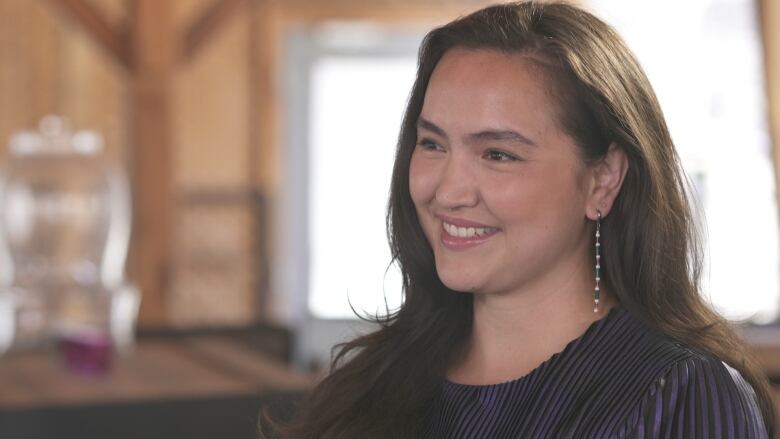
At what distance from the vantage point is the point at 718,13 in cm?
622

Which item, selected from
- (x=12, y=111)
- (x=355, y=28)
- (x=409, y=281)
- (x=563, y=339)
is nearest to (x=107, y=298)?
(x=409, y=281)

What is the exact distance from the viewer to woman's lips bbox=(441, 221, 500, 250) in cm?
125

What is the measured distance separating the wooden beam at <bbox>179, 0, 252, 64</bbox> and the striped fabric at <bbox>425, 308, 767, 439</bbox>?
361cm

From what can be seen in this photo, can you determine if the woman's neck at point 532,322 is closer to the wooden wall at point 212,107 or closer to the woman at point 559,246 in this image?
the woman at point 559,246

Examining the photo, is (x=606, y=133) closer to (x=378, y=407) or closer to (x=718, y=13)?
(x=378, y=407)

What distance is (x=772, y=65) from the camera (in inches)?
213

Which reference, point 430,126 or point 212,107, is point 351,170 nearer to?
point 212,107

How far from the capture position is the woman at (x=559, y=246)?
1197 millimetres

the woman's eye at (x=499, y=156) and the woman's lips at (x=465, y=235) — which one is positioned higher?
the woman's eye at (x=499, y=156)

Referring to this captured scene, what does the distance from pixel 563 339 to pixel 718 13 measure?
5.25 meters

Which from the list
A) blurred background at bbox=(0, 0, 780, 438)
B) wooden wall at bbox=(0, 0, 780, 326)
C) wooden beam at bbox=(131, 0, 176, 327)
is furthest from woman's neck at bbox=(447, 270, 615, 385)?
wooden wall at bbox=(0, 0, 780, 326)

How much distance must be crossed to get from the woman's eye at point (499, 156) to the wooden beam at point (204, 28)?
12.0ft

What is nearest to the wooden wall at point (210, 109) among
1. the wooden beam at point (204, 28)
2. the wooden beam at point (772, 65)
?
the wooden beam at point (204, 28)

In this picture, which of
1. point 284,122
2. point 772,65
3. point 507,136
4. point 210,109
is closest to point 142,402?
point 507,136
